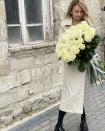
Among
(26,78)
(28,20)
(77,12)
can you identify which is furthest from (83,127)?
(28,20)

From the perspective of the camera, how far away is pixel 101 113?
12.8 feet

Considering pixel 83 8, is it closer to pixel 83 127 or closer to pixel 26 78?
pixel 26 78

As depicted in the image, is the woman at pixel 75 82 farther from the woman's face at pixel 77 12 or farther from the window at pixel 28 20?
the window at pixel 28 20

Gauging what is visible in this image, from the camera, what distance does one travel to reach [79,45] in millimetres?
2635

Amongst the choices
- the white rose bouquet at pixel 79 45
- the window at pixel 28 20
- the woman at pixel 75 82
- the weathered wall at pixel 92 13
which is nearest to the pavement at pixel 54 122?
the woman at pixel 75 82

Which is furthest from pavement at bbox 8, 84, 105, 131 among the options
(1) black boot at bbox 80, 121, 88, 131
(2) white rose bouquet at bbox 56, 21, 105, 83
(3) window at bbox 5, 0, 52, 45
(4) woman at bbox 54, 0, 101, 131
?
(3) window at bbox 5, 0, 52, 45

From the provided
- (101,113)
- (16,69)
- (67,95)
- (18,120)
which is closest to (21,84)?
(16,69)

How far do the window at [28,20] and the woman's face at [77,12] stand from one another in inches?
46.3

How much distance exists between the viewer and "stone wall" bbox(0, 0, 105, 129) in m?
3.34

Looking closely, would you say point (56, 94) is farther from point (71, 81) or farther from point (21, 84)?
point (71, 81)

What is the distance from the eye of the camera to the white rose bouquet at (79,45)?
264 cm

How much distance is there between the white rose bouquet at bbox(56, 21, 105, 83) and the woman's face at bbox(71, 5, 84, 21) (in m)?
0.25

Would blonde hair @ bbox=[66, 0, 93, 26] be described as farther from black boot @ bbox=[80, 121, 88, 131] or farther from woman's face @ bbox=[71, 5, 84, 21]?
black boot @ bbox=[80, 121, 88, 131]

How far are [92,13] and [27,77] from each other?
9.24 ft
